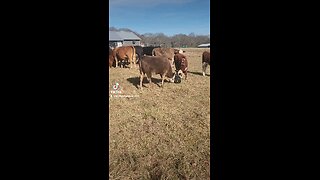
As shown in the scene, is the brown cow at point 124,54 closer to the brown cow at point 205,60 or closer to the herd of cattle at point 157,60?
the herd of cattle at point 157,60

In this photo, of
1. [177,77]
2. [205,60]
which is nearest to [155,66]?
[177,77]

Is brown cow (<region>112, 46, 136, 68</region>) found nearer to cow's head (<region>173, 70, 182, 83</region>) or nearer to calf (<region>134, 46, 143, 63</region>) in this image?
calf (<region>134, 46, 143, 63</region>)

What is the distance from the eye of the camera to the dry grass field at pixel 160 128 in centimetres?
108

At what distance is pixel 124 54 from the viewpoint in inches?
47.8

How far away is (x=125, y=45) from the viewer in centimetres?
119

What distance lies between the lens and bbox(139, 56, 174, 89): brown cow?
4.14ft

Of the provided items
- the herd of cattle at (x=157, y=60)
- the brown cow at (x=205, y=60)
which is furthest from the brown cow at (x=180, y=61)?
the brown cow at (x=205, y=60)

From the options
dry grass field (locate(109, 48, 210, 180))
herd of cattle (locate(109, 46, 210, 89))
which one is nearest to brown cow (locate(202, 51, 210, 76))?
dry grass field (locate(109, 48, 210, 180))

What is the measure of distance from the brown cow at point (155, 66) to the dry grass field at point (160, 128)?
6 centimetres

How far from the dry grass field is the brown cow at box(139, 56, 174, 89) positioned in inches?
2.2
